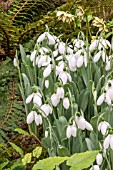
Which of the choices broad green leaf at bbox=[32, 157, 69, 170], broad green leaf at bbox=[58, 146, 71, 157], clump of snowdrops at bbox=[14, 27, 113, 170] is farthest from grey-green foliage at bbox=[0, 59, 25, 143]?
broad green leaf at bbox=[32, 157, 69, 170]

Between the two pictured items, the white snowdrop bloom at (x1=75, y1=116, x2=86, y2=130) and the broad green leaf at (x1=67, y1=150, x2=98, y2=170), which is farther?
the white snowdrop bloom at (x1=75, y1=116, x2=86, y2=130)

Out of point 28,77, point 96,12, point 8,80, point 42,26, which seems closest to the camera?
point 28,77

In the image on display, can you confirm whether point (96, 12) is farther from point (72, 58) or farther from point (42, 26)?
point (72, 58)

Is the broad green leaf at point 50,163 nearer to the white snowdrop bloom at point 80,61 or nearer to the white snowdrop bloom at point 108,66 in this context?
the white snowdrop bloom at point 80,61

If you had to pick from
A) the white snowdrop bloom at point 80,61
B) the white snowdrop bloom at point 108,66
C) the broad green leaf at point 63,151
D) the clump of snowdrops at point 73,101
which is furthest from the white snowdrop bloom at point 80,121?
the white snowdrop bloom at point 108,66

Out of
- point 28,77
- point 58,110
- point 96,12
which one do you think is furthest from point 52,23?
point 58,110

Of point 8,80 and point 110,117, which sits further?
point 8,80

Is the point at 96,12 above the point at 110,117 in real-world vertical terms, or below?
above

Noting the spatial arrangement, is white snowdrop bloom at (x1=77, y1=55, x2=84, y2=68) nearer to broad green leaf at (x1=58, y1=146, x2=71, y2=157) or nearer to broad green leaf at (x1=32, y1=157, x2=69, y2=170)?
broad green leaf at (x1=58, y1=146, x2=71, y2=157)
